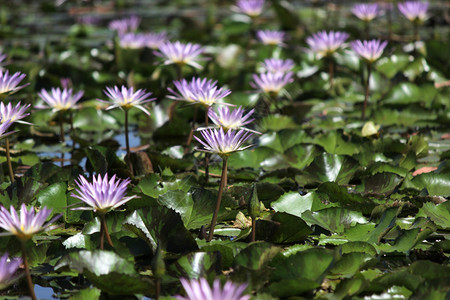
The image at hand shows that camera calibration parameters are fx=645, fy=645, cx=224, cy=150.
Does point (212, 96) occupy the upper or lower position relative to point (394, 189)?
upper

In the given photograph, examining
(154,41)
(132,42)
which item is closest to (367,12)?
(154,41)

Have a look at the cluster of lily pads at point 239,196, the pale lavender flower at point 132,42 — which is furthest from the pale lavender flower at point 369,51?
the pale lavender flower at point 132,42

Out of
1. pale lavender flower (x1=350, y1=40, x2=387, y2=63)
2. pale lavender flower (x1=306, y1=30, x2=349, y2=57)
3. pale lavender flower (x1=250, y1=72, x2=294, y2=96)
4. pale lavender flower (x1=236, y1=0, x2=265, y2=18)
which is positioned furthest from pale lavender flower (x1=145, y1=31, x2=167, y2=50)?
pale lavender flower (x1=350, y1=40, x2=387, y2=63)

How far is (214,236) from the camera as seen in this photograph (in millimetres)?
2373

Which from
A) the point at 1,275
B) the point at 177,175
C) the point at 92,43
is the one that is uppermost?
the point at 1,275

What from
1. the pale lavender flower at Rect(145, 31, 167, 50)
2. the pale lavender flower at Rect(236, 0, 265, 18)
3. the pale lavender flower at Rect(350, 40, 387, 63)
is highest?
the pale lavender flower at Rect(350, 40, 387, 63)

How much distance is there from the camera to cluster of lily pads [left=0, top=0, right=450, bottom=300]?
1.86 m

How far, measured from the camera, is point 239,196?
257cm

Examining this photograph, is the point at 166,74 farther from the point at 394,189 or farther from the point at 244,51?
the point at 394,189

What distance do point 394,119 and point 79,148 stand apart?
1.82 m

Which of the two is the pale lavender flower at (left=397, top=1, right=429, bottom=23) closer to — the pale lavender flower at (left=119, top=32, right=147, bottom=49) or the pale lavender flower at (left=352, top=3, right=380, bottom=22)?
the pale lavender flower at (left=352, top=3, right=380, bottom=22)

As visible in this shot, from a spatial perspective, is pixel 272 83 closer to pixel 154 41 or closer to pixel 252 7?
pixel 154 41

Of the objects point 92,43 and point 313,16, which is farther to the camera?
point 313,16

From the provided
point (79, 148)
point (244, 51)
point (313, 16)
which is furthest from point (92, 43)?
point (79, 148)
